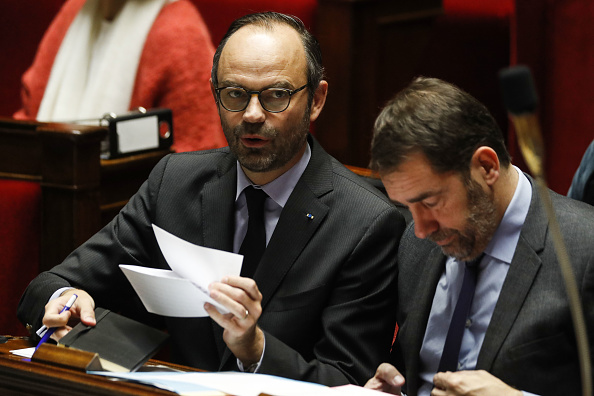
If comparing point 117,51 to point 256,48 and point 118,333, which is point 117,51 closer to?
point 256,48

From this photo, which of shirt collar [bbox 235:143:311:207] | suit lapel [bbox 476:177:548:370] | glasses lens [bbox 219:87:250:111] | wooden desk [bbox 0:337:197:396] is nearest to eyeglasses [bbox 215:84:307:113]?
glasses lens [bbox 219:87:250:111]

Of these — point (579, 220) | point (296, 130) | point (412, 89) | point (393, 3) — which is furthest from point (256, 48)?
point (393, 3)

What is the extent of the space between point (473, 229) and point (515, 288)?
11 cm

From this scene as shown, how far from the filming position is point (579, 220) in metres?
1.29

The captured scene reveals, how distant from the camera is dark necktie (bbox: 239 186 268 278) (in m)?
1.55

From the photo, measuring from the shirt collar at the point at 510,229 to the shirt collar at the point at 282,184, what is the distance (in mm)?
413

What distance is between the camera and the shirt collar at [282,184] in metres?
1.58

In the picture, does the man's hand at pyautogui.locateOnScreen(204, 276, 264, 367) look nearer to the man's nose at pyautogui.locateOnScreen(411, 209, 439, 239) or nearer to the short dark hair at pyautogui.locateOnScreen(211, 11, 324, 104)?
the man's nose at pyautogui.locateOnScreen(411, 209, 439, 239)

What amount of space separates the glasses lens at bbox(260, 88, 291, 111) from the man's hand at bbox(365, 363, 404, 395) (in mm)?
512

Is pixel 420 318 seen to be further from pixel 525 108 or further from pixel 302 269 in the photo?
pixel 525 108

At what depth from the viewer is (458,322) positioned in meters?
1.34

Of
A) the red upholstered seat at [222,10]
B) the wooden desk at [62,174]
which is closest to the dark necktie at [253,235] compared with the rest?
the wooden desk at [62,174]

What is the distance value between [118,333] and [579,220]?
2.36 feet

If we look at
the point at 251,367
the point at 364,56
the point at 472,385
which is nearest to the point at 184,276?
the point at 251,367
